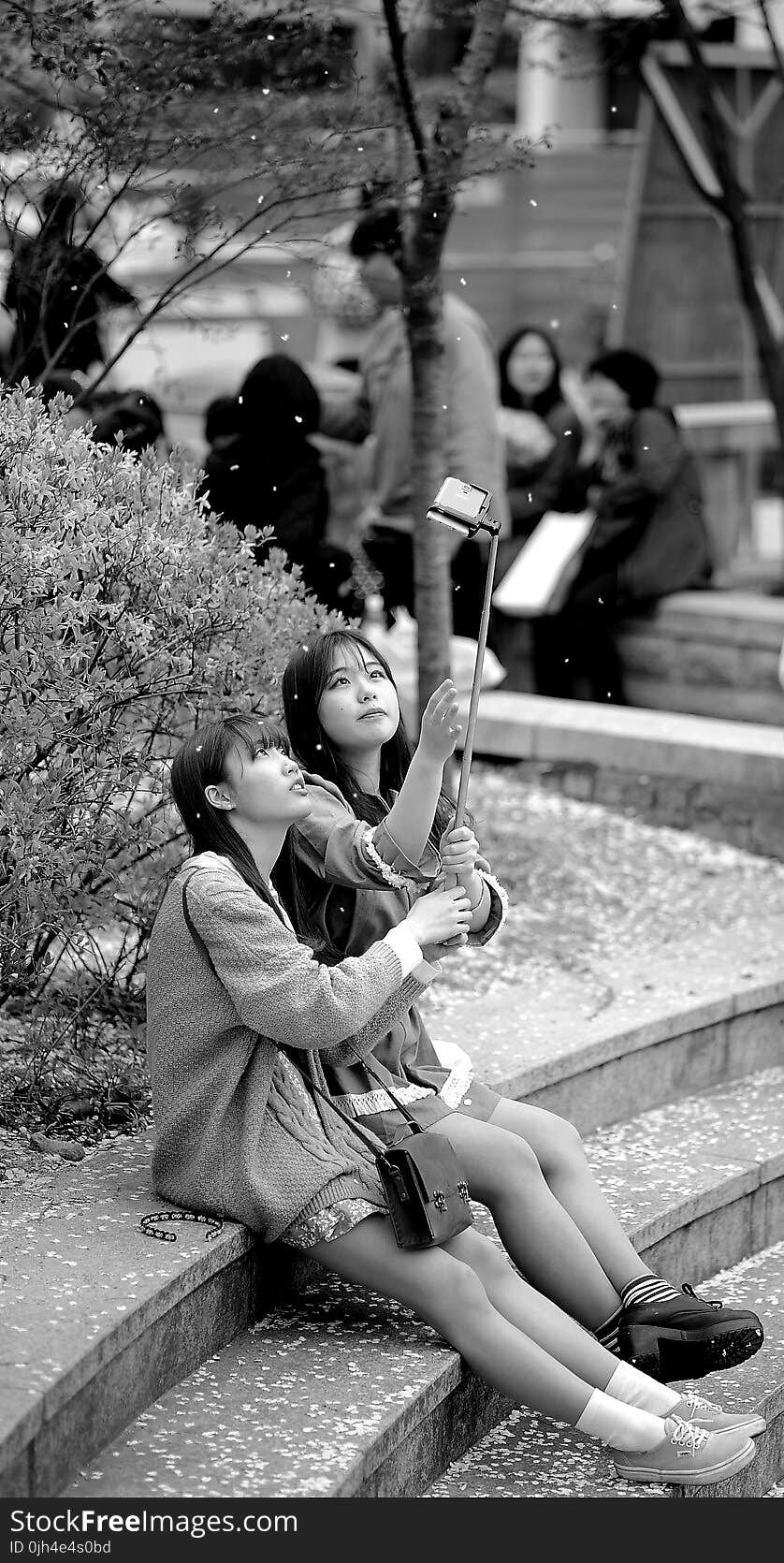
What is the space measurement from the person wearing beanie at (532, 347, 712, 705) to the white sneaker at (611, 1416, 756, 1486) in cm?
503

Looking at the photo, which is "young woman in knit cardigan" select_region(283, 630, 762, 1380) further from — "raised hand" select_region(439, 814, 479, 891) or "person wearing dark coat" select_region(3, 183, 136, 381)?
"person wearing dark coat" select_region(3, 183, 136, 381)

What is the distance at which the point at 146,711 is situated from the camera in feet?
11.6

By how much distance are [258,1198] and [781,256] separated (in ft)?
27.0

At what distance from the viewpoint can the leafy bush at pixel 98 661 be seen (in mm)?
3219

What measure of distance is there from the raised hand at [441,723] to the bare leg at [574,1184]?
0.65 m

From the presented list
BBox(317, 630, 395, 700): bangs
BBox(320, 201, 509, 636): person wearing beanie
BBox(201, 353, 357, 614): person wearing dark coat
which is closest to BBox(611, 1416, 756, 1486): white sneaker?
BBox(317, 630, 395, 700): bangs

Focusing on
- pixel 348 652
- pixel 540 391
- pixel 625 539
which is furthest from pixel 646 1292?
pixel 540 391

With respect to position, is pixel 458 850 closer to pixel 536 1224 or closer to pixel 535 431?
pixel 536 1224

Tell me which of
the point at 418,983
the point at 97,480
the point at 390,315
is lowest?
the point at 418,983

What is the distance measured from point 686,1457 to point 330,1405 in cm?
54

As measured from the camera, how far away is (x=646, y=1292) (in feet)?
10.4

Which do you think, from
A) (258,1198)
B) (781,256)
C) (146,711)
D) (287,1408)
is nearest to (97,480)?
(146,711)

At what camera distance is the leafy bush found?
10.6 feet

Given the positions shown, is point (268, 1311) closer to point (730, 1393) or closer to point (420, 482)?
point (730, 1393)
